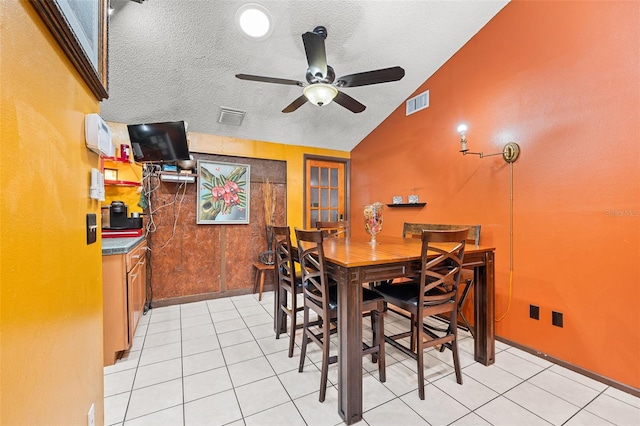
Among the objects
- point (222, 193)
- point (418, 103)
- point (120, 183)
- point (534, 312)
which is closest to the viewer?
point (534, 312)

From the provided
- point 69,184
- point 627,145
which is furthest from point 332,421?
point 627,145

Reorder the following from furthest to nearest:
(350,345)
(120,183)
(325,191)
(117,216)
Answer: (325,191), (120,183), (117,216), (350,345)

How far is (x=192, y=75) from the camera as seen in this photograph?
2.86 m

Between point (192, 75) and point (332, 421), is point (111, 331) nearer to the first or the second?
point (332, 421)

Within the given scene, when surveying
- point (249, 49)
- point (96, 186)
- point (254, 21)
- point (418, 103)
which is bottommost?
point (96, 186)

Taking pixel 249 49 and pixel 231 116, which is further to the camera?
pixel 231 116

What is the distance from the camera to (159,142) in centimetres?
322

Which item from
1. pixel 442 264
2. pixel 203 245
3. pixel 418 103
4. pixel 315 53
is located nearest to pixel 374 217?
pixel 442 264

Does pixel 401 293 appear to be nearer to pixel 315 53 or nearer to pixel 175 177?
pixel 315 53

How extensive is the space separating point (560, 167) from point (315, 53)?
7.09 feet

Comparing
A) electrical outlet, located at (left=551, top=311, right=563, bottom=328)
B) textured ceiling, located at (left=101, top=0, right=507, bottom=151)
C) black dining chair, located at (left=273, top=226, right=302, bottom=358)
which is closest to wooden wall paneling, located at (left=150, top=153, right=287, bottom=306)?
textured ceiling, located at (left=101, top=0, right=507, bottom=151)

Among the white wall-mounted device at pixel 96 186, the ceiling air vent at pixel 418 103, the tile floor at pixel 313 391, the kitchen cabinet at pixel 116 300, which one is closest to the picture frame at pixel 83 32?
the white wall-mounted device at pixel 96 186

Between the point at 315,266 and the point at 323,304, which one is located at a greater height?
the point at 315,266

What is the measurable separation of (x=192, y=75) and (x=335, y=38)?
1535 millimetres
